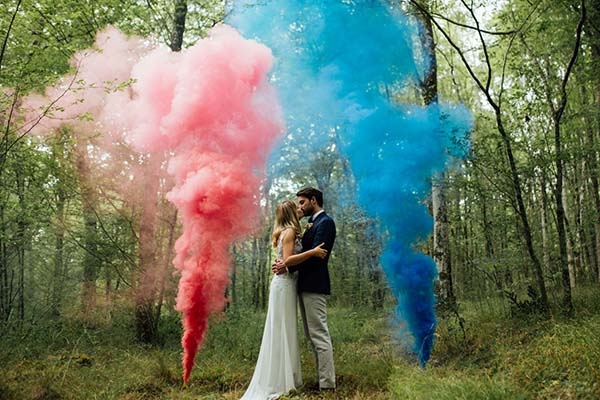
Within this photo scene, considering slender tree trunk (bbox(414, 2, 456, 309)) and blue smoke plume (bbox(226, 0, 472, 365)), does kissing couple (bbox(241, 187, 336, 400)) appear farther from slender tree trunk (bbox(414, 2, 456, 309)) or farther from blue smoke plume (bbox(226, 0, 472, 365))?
slender tree trunk (bbox(414, 2, 456, 309))

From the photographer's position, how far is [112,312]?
31.7 feet

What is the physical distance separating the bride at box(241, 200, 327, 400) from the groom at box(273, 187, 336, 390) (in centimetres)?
10

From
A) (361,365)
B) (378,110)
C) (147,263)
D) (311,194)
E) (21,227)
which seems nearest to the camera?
(311,194)

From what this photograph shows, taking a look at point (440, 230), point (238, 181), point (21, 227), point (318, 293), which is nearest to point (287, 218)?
point (238, 181)

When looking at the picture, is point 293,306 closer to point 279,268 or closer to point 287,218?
point 279,268

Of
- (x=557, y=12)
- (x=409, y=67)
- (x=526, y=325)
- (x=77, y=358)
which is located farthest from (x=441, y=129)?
(x=77, y=358)

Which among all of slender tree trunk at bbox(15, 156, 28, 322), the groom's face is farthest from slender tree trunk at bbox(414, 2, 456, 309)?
slender tree trunk at bbox(15, 156, 28, 322)

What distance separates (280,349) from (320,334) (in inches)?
18.7

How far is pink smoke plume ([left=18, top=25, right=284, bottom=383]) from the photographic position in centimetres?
554

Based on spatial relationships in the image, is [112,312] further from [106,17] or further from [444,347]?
[444,347]

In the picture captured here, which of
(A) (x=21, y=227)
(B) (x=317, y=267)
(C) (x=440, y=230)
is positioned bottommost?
(B) (x=317, y=267)

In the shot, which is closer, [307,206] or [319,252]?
[319,252]

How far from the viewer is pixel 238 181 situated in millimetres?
5723

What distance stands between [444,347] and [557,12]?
5.34 metres
